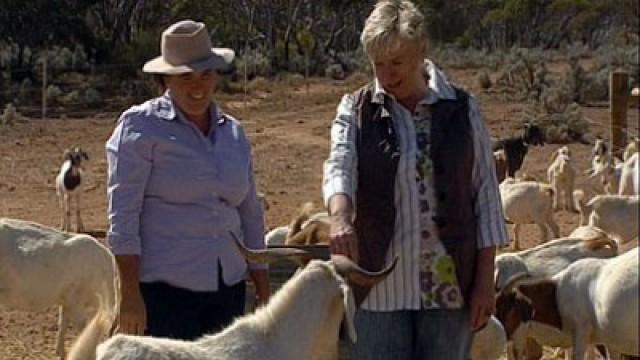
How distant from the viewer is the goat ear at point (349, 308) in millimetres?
5355

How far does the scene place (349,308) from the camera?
17.9 feet

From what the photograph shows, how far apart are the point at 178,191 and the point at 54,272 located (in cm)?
485

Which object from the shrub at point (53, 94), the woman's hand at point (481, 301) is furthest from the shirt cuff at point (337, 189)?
the shrub at point (53, 94)

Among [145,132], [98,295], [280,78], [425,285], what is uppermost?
[145,132]

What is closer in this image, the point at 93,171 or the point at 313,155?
the point at 93,171

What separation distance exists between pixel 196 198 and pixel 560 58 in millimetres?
29192

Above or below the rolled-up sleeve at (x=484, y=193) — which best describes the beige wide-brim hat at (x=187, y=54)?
above

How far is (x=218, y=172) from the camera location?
18.2 ft

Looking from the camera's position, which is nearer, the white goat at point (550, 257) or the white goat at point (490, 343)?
the white goat at point (490, 343)

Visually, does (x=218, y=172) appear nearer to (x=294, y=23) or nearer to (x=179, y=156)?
(x=179, y=156)

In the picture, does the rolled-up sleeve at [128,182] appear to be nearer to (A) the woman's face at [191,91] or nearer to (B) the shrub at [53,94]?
(A) the woman's face at [191,91]

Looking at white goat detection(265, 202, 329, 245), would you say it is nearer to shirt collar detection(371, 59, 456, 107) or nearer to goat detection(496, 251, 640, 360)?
goat detection(496, 251, 640, 360)

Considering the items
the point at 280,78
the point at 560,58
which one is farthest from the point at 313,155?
the point at 280,78

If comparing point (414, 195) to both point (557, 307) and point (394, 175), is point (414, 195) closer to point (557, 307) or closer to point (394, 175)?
point (394, 175)
